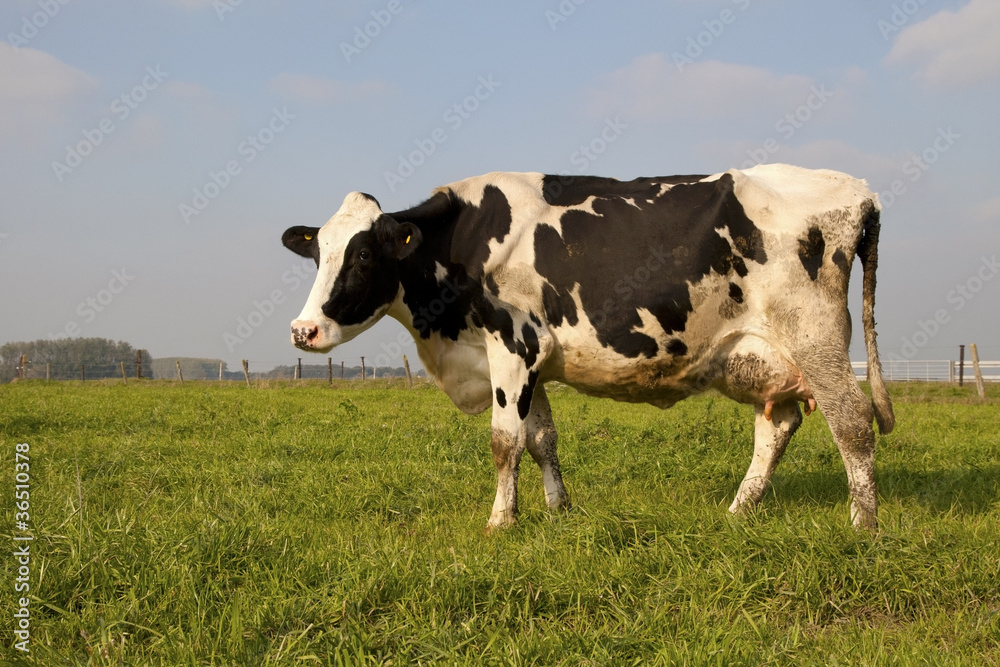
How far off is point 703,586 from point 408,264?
141 inches

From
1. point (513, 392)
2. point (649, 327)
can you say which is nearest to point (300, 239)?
Answer: point (513, 392)

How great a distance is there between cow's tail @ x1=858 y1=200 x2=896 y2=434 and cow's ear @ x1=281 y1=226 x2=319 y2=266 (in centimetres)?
447

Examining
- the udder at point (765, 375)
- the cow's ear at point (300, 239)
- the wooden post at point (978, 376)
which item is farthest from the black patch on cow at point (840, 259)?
the wooden post at point (978, 376)

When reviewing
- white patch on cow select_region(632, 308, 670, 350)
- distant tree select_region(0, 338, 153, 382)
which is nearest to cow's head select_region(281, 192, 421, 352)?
white patch on cow select_region(632, 308, 670, 350)

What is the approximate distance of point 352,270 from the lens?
622 cm

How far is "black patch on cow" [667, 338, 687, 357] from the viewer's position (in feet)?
20.4

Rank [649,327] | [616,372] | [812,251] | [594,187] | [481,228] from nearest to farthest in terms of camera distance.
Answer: [812,251] → [649,327] → [616,372] → [481,228] → [594,187]

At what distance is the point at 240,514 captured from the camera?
232 inches

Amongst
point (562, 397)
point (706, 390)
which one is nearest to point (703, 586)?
point (706, 390)

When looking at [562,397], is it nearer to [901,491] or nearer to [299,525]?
[901,491]

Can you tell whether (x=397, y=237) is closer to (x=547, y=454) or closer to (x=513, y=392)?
(x=513, y=392)

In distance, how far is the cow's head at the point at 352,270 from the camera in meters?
6.08

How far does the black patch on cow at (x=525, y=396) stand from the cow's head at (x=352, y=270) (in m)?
1.34

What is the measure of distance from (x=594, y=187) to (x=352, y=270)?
7.03 feet
